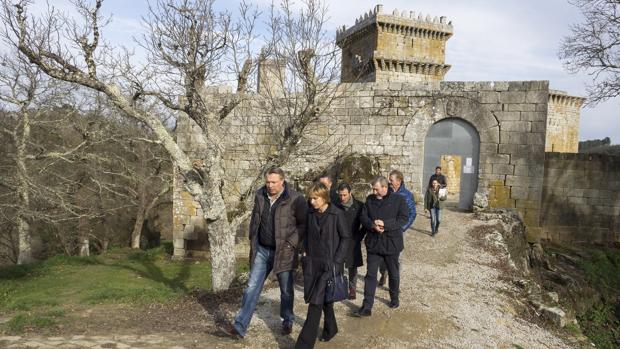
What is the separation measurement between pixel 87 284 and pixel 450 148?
29.8ft

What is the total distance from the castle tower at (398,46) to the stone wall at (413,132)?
1424 centimetres

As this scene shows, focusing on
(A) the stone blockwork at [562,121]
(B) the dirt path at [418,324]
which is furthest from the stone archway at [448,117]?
(A) the stone blockwork at [562,121]

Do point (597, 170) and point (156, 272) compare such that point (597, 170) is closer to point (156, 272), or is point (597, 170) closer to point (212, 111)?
point (212, 111)

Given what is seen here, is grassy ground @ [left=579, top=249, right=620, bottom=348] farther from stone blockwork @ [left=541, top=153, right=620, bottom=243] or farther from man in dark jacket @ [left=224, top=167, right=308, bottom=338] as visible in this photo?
man in dark jacket @ [left=224, top=167, right=308, bottom=338]

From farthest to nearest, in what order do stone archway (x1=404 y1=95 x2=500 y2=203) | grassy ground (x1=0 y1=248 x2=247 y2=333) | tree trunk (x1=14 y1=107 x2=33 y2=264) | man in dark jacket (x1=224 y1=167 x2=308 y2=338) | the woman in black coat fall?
tree trunk (x1=14 y1=107 x2=33 y2=264)
stone archway (x1=404 y1=95 x2=500 y2=203)
grassy ground (x1=0 y1=248 x2=247 y2=333)
man in dark jacket (x1=224 y1=167 x2=308 y2=338)
the woman in black coat

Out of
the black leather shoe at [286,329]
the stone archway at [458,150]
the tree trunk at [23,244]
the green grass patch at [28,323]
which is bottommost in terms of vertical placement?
the tree trunk at [23,244]

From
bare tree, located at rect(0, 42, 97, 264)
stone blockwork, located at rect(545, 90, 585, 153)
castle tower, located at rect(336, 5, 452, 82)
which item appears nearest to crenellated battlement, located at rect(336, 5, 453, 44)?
castle tower, located at rect(336, 5, 452, 82)

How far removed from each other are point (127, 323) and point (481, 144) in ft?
30.2

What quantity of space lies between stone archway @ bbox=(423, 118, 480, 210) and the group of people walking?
22.9ft

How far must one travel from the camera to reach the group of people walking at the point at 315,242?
4.01 meters

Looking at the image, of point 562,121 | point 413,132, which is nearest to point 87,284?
point 413,132

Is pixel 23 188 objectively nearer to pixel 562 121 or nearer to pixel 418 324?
pixel 418 324

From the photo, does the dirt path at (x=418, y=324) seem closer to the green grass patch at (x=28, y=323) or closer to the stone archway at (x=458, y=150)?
the green grass patch at (x=28, y=323)

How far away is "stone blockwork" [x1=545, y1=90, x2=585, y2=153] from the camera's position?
1310 inches
